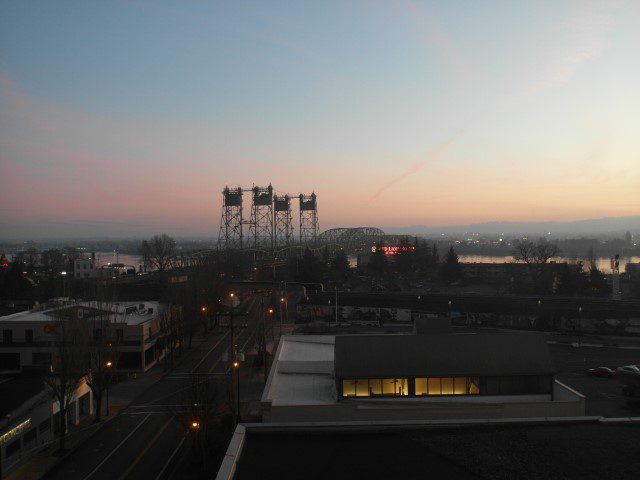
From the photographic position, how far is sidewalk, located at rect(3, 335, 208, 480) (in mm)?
7559

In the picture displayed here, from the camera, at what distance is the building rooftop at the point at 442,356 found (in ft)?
24.1

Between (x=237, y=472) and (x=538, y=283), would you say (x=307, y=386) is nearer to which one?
(x=237, y=472)

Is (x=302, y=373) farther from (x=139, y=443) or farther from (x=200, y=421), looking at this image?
(x=139, y=443)

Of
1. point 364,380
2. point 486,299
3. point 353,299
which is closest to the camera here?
point 364,380

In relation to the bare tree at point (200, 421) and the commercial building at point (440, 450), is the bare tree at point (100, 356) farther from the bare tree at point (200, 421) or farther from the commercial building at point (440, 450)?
the commercial building at point (440, 450)

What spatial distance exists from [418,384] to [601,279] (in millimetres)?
19778

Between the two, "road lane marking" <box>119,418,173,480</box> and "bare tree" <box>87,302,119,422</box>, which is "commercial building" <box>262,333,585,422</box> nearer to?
"road lane marking" <box>119,418,173,480</box>

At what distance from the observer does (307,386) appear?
8.11 metres

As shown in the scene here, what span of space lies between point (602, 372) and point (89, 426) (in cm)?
1122

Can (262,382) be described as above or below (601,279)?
below

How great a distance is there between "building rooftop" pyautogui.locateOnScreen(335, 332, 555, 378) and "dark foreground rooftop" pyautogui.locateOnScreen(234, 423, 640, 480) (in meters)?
2.36

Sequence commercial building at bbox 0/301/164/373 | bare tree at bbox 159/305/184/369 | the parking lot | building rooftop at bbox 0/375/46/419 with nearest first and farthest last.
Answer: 1. building rooftop at bbox 0/375/46/419
2. the parking lot
3. commercial building at bbox 0/301/164/373
4. bare tree at bbox 159/305/184/369

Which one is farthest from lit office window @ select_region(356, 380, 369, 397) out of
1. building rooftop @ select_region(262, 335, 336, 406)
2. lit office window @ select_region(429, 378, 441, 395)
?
lit office window @ select_region(429, 378, 441, 395)

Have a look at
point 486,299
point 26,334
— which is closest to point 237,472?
point 26,334
